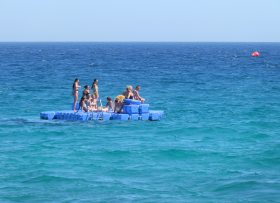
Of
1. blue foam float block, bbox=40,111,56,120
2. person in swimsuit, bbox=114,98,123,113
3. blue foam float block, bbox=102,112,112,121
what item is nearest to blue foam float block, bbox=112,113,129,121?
blue foam float block, bbox=102,112,112,121

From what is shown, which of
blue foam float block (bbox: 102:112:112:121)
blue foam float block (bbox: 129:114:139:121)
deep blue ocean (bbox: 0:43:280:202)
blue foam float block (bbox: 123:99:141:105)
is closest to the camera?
deep blue ocean (bbox: 0:43:280:202)

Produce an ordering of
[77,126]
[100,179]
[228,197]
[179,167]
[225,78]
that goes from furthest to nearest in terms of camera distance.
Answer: [225,78] < [77,126] < [179,167] < [100,179] < [228,197]

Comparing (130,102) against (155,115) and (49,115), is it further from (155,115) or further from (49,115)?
(49,115)

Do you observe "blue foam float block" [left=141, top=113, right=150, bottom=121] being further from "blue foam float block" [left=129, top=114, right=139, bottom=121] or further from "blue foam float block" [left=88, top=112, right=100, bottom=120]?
"blue foam float block" [left=88, top=112, right=100, bottom=120]

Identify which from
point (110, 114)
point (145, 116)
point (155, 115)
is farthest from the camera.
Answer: point (155, 115)

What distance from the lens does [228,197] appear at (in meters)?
16.3

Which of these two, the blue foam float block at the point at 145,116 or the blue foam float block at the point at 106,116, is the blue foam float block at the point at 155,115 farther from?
the blue foam float block at the point at 106,116

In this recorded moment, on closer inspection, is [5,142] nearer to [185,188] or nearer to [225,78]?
[185,188]

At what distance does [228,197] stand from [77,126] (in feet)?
37.8

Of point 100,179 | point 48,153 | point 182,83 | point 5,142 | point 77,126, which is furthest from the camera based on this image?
point 182,83

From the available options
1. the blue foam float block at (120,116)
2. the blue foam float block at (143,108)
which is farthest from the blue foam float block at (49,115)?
the blue foam float block at (143,108)

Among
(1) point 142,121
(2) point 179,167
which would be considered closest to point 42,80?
(1) point 142,121

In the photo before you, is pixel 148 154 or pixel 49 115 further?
pixel 49 115

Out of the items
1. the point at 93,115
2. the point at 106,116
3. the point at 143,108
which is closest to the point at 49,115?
the point at 93,115
